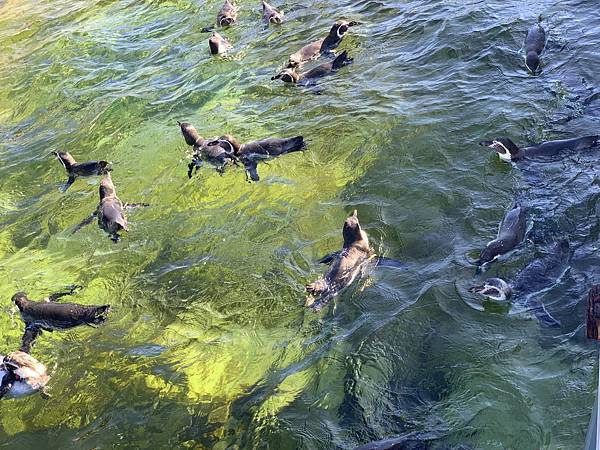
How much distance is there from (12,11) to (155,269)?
1758 centimetres

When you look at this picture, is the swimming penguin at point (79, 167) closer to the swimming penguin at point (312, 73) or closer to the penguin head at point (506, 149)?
the swimming penguin at point (312, 73)

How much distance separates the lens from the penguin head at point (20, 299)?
7742mm

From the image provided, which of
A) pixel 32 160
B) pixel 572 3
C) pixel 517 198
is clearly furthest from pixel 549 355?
pixel 32 160

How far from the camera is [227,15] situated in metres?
15.5

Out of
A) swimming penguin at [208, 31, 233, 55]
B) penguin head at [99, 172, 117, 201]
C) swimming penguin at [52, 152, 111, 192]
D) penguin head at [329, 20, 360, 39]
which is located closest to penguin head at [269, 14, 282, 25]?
swimming penguin at [208, 31, 233, 55]

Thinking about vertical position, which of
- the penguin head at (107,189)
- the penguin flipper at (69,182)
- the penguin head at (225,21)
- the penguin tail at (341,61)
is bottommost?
the penguin flipper at (69,182)

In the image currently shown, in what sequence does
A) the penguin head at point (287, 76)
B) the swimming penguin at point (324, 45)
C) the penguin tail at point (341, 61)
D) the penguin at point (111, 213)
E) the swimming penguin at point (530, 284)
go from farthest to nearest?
the swimming penguin at point (324, 45) → the penguin tail at point (341, 61) → the penguin head at point (287, 76) → the penguin at point (111, 213) → the swimming penguin at point (530, 284)

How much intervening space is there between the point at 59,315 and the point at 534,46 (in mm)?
8848

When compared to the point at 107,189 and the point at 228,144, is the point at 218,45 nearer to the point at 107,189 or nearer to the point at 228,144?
the point at 228,144

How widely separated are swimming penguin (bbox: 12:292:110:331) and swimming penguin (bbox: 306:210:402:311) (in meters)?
2.59

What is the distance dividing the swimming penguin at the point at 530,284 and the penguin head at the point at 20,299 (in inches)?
223

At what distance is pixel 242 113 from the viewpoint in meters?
11.7

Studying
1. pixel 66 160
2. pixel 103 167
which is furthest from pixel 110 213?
pixel 66 160

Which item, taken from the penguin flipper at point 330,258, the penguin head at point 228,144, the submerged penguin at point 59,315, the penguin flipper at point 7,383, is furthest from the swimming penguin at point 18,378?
the penguin head at point 228,144
